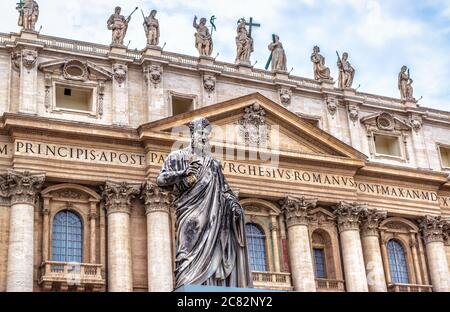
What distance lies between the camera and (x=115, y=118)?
31.8 metres

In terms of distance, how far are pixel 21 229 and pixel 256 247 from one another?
10.1 m

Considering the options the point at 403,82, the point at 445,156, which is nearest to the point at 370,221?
the point at 445,156

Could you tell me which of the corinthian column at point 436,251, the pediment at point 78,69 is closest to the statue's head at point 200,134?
the pediment at point 78,69

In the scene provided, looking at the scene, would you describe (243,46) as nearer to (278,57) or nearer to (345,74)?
(278,57)

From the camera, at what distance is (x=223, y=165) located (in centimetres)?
3244

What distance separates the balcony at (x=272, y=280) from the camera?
3093cm

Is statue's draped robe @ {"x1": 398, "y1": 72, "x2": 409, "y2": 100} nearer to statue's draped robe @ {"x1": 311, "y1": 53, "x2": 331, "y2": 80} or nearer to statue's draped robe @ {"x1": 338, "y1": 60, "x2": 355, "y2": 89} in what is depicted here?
statue's draped robe @ {"x1": 338, "y1": 60, "x2": 355, "y2": 89}

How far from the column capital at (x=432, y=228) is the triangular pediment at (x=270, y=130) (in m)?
4.56

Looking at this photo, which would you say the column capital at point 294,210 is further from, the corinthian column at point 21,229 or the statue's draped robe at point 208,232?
the statue's draped robe at point 208,232
